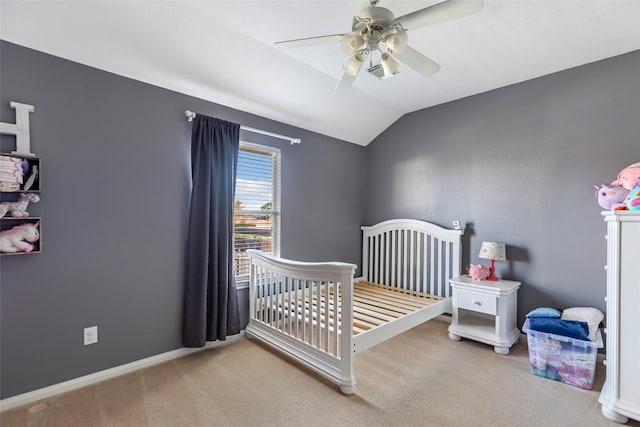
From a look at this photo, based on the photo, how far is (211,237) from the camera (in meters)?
2.66

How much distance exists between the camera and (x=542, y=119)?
2.87 meters

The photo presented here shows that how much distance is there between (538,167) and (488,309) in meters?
1.42

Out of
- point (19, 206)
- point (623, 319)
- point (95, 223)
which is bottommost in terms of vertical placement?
point (623, 319)

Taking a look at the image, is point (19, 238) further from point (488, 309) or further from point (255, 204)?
point (488, 309)

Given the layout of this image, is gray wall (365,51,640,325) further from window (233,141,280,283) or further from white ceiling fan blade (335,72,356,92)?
white ceiling fan blade (335,72,356,92)

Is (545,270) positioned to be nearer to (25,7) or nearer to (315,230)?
(315,230)

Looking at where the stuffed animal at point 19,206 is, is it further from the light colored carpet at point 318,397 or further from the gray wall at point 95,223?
the light colored carpet at point 318,397

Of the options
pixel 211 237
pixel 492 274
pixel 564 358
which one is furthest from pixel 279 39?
pixel 564 358

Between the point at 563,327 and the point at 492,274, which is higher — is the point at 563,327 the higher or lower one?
the lower one

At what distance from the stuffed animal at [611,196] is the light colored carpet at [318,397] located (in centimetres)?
133

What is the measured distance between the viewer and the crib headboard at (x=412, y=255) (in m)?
3.38

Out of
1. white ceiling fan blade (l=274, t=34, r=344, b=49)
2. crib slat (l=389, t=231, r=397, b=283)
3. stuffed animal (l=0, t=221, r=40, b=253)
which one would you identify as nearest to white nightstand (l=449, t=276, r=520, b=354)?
crib slat (l=389, t=231, r=397, b=283)

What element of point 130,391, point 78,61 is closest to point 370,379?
point 130,391

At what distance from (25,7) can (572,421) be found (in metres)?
4.03
